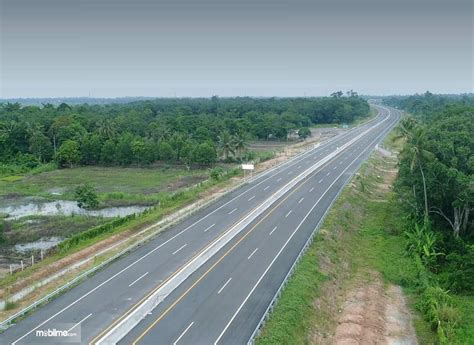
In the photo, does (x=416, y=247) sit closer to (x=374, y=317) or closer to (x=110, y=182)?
(x=374, y=317)

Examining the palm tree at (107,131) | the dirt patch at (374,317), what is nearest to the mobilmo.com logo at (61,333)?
the dirt patch at (374,317)

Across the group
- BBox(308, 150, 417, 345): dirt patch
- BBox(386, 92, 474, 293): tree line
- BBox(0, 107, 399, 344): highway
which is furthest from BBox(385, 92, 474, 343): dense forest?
BBox(0, 107, 399, 344): highway

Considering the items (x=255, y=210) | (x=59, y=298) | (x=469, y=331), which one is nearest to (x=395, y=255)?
(x=469, y=331)

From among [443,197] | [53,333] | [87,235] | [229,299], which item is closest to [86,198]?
[87,235]

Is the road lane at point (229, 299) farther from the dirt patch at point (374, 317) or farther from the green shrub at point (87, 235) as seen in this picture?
the green shrub at point (87, 235)

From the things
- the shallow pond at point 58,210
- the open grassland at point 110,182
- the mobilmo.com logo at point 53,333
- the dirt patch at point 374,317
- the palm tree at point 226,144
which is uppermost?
the palm tree at point 226,144

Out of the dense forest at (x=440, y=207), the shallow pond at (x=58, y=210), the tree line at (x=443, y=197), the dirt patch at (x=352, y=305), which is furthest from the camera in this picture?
the shallow pond at (x=58, y=210)

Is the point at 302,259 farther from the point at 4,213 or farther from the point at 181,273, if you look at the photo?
the point at 4,213
